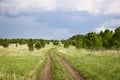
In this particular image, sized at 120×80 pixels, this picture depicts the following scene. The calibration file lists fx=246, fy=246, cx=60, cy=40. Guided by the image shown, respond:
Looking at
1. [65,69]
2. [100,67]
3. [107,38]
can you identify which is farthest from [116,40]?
[100,67]

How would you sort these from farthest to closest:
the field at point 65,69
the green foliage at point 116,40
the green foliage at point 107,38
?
the green foliage at point 107,38
the green foliage at point 116,40
the field at point 65,69

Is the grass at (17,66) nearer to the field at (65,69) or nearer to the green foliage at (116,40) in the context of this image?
the field at (65,69)

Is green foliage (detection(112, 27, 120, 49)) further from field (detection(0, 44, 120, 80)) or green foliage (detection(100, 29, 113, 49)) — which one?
field (detection(0, 44, 120, 80))

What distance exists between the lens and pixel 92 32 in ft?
280

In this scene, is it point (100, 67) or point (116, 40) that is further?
point (116, 40)

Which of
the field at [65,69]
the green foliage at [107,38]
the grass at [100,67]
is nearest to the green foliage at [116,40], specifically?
the green foliage at [107,38]

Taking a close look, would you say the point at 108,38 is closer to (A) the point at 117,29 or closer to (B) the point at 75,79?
(A) the point at 117,29

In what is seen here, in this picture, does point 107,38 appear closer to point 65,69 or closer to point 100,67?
point 65,69

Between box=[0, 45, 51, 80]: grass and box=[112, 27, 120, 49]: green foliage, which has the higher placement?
box=[112, 27, 120, 49]: green foliage

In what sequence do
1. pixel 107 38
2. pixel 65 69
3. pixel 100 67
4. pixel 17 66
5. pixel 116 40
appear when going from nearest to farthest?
pixel 100 67
pixel 65 69
pixel 17 66
pixel 116 40
pixel 107 38

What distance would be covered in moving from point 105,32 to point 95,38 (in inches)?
340

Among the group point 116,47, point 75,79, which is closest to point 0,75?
point 75,79

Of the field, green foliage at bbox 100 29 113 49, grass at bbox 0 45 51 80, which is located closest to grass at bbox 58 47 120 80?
the field

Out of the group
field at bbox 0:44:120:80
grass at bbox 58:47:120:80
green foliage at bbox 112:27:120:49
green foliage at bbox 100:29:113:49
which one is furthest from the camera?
green foliage at bbox 100:29:113:49
